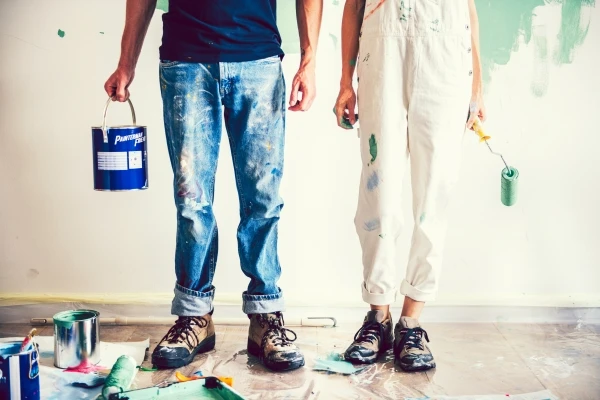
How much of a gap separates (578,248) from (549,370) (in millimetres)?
644

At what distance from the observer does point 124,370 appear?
1.92 metres

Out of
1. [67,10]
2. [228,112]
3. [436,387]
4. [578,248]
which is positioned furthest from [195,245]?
[578,248]

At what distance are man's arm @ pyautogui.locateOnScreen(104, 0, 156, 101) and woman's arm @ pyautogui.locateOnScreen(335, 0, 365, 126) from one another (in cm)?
55

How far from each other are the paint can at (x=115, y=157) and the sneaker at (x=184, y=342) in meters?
0.42

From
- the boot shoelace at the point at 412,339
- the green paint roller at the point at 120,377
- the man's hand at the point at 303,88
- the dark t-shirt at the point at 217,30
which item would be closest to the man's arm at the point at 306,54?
the man's hand at the point at 303,88

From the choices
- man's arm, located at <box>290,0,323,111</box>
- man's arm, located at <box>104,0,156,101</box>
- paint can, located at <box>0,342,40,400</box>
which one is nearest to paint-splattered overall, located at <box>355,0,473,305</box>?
man's arm, located at <box>290,0,323,111</box>

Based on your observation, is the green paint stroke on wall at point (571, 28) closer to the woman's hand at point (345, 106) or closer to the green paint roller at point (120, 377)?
the woman's hand at point (345, 106)

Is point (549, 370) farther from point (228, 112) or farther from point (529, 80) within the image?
point (228, 112)

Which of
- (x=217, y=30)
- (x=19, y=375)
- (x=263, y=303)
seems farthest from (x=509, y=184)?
(x=19, y=375)

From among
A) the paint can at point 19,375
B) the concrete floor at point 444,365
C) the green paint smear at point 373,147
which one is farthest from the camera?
the green paint smear at point 373,147

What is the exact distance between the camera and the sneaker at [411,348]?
208cm

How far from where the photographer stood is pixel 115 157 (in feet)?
6.75

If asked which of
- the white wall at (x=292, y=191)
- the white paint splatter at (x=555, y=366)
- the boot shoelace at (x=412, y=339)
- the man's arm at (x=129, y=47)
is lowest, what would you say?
the white paint splatter at (x=555, y=366)

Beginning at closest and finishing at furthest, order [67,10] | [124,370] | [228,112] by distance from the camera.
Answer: [124,370], [228,112], [67,10]
